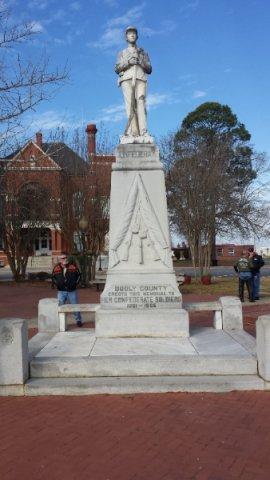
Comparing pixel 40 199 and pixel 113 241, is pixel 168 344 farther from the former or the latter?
pixel 40 199

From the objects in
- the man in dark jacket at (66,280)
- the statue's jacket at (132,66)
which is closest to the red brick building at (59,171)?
the man in dark jacket at (66,280)

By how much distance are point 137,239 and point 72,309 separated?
1867 mm

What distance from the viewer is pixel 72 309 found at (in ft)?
30.4

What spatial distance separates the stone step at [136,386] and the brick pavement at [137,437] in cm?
12

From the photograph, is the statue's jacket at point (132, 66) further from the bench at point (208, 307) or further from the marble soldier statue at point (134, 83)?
the bench at point (208, 307)

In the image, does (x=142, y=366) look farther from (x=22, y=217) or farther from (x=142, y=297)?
(x=22, y=217)

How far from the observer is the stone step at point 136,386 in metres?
6.12

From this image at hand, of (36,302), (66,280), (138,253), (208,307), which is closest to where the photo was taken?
(138,253)

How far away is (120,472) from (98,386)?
2.10m

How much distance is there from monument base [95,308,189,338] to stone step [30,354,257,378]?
1.61 meters

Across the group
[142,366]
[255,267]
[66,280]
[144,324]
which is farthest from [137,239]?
[255,267]

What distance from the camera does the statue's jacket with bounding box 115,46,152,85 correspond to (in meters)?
9.19

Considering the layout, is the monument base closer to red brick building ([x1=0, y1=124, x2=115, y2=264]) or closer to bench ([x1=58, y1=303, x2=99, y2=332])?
bench ([x1=58, y1=303, x2=99, y2=332])

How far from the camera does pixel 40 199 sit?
2834 centimetres
